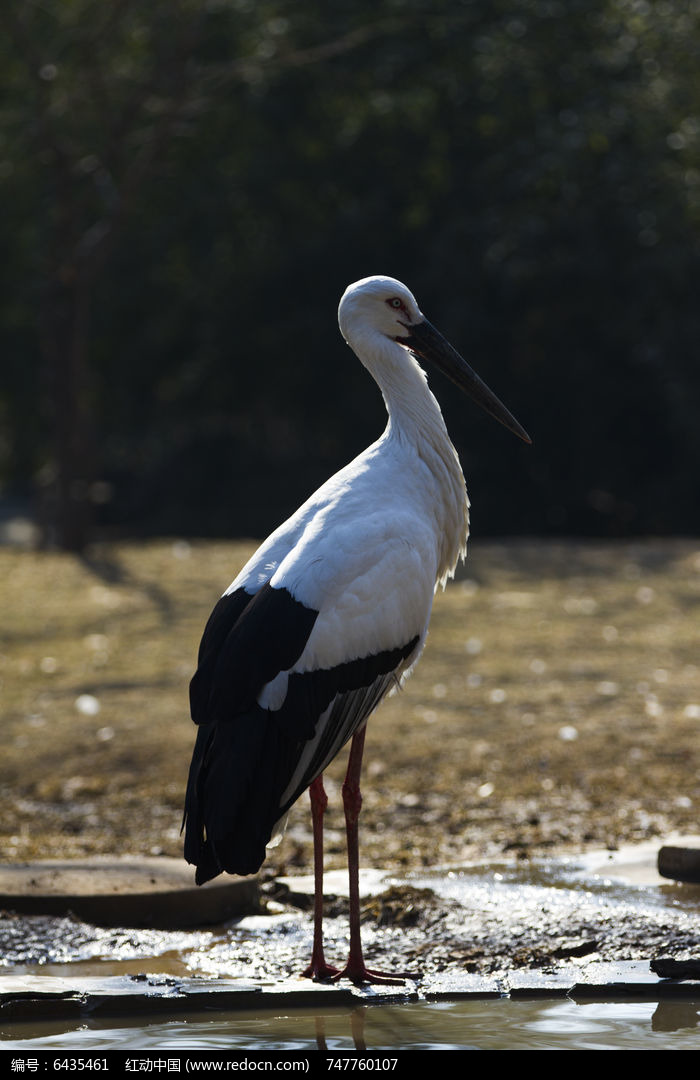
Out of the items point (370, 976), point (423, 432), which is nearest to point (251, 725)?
point (370, 976)

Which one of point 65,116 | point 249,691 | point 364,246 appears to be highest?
point 65,116

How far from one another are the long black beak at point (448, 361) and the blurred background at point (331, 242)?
28.8ft

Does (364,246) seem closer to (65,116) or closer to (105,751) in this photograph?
(65,116)

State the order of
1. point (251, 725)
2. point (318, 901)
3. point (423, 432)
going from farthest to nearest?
1. point (423, 432)
2. point (318, 901)
3. point (251, 725)

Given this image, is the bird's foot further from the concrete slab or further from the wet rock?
the wet rock

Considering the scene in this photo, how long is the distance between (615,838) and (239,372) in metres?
12.1

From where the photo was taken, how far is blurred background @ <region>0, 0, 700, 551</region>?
14.4 metres

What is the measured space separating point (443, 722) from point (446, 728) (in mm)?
114

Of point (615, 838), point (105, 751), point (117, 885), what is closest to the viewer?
point (117, 885)

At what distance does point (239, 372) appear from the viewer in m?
17.0

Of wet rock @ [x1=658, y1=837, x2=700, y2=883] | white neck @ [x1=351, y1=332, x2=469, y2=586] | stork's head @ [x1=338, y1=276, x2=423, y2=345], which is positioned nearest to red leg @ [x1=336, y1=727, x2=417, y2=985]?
white neck @ [x1=351, y1=332, x2=469, y2=586]

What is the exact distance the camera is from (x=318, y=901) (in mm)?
4137

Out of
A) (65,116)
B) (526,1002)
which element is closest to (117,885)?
(526,1002)

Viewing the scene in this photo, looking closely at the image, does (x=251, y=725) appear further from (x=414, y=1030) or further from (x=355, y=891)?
(x=414, y=1030)
